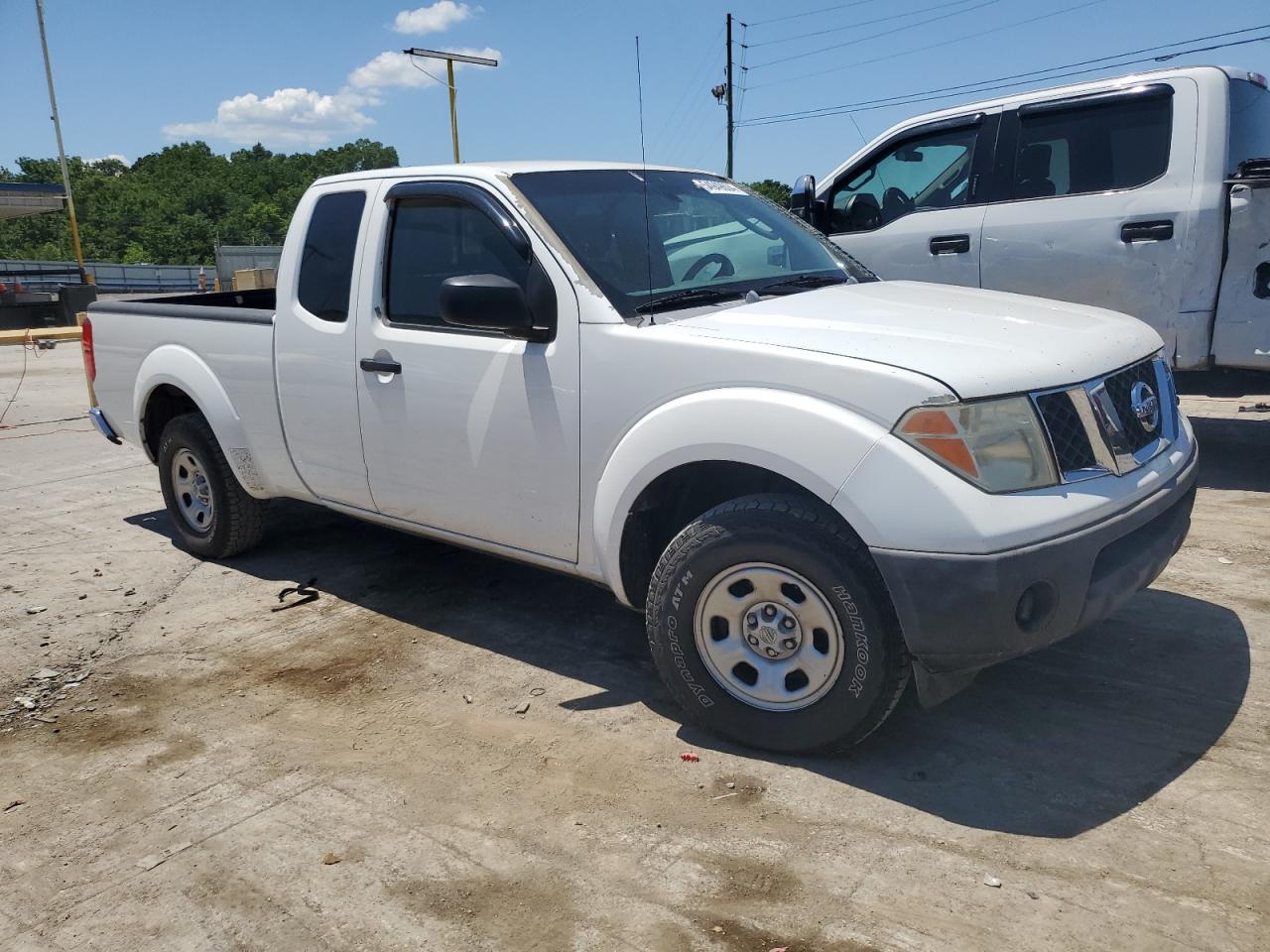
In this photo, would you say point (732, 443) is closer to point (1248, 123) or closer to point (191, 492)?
point (191, 492)

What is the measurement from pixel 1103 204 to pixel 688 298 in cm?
408

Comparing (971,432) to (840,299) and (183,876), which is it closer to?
(840,299)

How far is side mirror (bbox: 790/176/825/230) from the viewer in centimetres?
777

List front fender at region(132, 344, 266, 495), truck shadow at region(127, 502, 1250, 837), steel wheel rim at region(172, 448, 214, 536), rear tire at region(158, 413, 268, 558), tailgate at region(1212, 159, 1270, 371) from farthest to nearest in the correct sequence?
tailgate at region(1212, 159, 1270, 371)
steel wheel rim at region(172, 448, 214, 536)
rear tire at region(158, 413, 268, 558)
front fender at region(132, 344, 266, 495)
truck shadow at region(127, 502, 1250, 837)

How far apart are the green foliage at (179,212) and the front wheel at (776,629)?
84655 millimetres

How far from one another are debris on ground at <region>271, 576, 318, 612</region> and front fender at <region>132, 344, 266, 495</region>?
1.71 ft

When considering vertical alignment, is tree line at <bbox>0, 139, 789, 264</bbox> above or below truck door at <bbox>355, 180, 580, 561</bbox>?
above

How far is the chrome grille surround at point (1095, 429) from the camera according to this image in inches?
119

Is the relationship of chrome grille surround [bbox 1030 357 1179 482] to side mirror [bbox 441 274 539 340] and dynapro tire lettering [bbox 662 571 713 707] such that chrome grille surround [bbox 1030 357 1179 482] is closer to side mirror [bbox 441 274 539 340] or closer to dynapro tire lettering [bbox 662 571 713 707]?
dynapro tire lettering [bbox 662 571 713 707]

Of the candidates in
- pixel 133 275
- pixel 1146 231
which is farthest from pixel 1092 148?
pixel 133 275

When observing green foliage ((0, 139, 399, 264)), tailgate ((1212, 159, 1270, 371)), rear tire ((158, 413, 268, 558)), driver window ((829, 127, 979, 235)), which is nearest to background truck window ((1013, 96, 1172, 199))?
driver window ((829, 127, 979, 235))

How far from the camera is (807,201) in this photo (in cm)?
782

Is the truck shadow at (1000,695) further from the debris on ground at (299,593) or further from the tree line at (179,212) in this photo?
the tree line at (179,212)

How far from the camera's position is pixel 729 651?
3.36m
